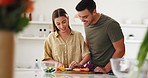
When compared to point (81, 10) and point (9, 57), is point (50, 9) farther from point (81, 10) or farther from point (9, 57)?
point (9, 57)

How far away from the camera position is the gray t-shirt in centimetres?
250

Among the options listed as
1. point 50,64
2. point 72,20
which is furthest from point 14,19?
point 72,20

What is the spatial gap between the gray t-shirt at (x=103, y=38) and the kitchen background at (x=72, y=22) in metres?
2.58

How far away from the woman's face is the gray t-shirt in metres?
0.22

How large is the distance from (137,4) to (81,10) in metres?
3.27

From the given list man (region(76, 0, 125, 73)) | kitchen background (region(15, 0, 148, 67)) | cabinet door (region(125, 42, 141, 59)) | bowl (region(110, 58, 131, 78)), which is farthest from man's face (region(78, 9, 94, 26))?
cabinet door (region(125, 42, 141, 59))

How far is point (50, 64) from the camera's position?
2.24 m

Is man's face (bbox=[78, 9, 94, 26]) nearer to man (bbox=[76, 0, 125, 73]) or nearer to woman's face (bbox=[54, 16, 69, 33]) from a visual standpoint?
man (bbox=[76, 0, 125, 73])

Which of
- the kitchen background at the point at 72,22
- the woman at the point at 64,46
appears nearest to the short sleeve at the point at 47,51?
the woman at the point at 64,46

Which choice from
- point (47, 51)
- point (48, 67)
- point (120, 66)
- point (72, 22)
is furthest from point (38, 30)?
point (120, 66)

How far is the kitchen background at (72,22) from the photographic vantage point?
5340mm

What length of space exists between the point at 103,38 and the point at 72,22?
270 cm

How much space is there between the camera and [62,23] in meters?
2.62

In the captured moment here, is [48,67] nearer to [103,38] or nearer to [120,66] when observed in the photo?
[103,38]
